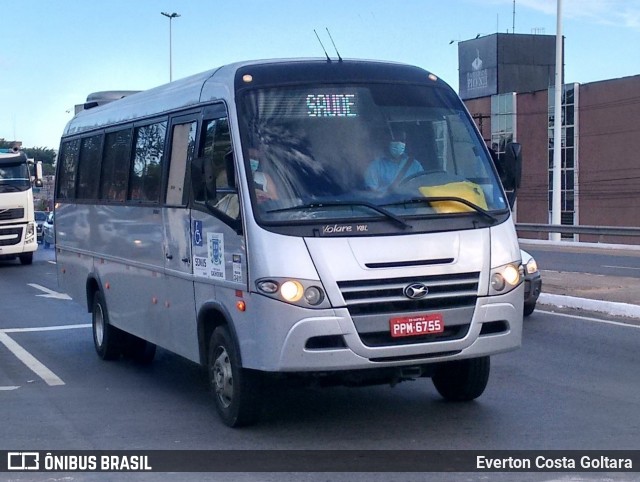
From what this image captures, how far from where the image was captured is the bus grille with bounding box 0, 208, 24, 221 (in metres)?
28.6

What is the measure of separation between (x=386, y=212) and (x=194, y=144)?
6.59 ft

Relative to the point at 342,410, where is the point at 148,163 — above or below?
above

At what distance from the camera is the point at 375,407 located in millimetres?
8672

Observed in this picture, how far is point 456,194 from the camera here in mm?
7652

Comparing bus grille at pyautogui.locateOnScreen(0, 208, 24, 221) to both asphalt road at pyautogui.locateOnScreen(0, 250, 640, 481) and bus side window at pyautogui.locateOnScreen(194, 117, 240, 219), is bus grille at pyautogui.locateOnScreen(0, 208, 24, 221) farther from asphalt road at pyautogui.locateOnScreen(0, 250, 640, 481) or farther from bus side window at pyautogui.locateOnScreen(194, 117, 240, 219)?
bus side window at pyautogui.locateOnScreen(194, 117, 240, 219)

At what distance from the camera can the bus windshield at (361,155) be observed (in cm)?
737

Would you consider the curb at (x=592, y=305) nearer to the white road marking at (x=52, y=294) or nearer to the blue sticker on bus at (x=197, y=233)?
the blue sticker on bus at (x=197, y=233)

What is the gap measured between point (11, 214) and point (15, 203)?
0.33 m

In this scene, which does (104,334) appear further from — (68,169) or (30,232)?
(30,232)

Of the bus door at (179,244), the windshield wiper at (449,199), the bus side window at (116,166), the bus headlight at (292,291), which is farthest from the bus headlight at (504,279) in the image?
the bus side window at (116,166)

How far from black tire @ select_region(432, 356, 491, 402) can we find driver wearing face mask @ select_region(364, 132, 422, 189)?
1.67 meters

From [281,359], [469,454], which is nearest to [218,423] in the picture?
[281,359]

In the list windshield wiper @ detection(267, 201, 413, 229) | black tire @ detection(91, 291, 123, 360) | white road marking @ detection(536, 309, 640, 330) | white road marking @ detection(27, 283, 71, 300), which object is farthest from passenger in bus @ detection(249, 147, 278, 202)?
white road marking @ detection(27, 283, 71, 300)

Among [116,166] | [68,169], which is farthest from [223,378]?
[68,169]
